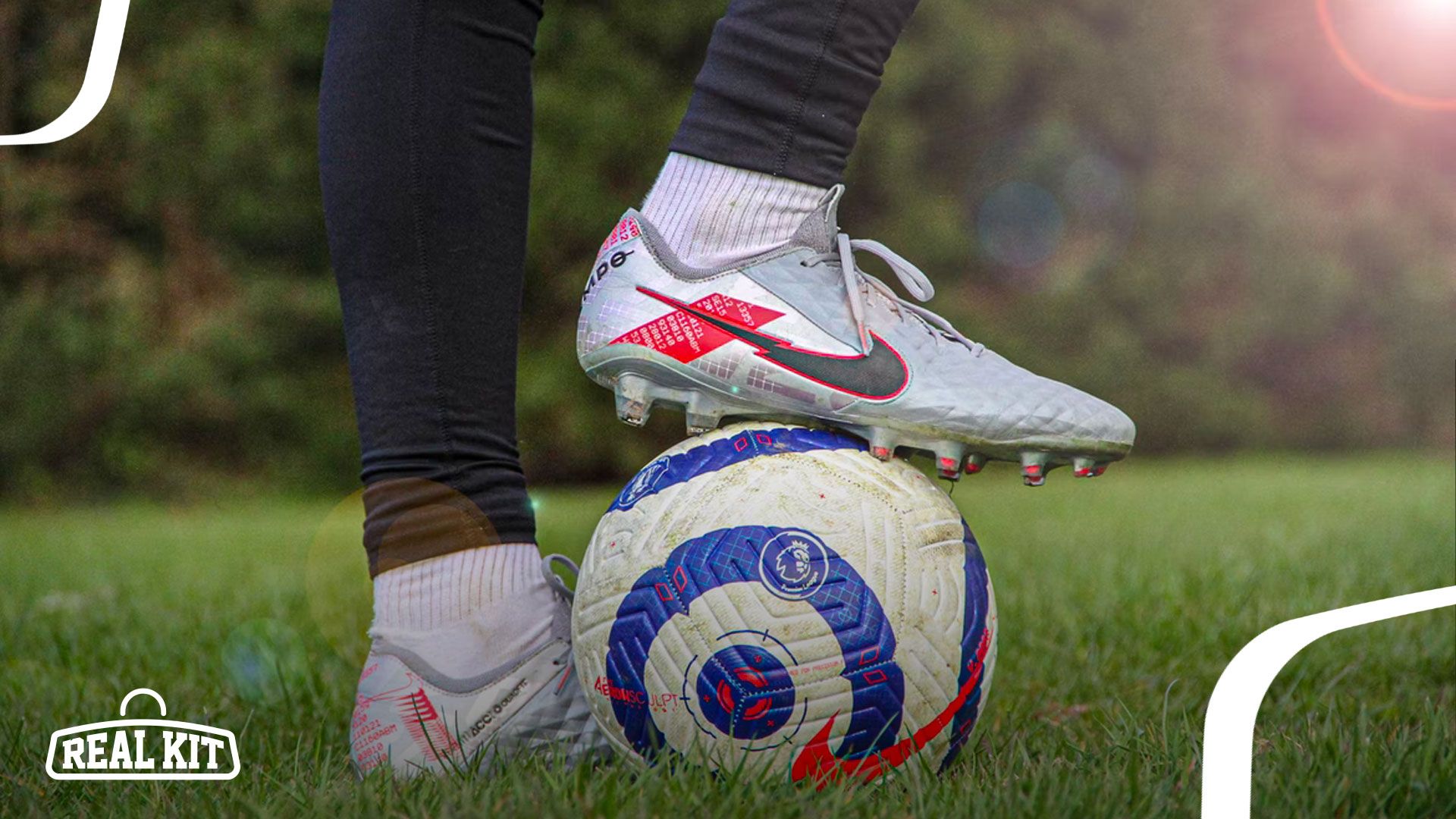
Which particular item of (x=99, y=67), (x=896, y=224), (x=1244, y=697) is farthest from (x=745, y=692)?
(x=896, y=224)

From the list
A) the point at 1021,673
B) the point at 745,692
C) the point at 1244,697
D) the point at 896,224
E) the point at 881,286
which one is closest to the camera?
the point at 1244,697

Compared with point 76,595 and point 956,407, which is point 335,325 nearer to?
point 76,595

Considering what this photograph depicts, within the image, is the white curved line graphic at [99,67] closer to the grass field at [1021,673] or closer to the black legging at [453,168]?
the black legging at [453,168]

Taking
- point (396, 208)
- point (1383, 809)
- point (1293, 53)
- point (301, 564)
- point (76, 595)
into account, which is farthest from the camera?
point (1293, 53)

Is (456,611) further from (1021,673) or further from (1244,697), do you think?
(1021,673)

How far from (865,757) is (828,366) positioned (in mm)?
450

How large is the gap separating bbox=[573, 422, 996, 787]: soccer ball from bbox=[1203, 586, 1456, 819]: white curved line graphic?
0.34 m

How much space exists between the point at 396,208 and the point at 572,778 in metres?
0.68

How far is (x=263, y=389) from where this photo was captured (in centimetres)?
909

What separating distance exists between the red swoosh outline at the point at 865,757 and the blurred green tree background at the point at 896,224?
7.54m

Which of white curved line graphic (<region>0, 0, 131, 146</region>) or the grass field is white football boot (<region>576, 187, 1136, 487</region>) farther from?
white curved line graphic (<region>0, 0, 131, 146</region>)

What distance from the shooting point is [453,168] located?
5.05ft

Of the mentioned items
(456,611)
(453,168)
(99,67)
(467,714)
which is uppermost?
(99,67)

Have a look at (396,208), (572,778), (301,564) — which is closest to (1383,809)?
(572,778)
